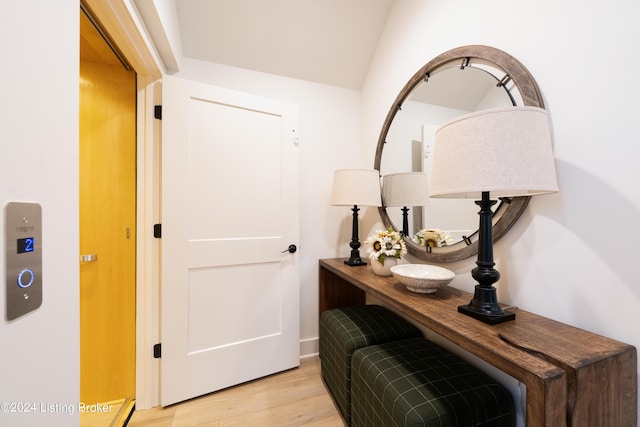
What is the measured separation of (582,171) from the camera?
2.79 feet

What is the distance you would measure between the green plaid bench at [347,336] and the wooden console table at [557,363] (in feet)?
1.87

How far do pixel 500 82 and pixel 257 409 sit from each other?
7.24 ft

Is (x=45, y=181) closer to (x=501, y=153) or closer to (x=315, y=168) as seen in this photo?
(x=501, y=153)

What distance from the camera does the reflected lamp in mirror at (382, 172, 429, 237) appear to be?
154cm

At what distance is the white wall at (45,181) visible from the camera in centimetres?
47

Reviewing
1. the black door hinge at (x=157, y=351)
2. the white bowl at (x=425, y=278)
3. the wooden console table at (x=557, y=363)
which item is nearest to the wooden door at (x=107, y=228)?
the black door hinge at (x=157, y=351)

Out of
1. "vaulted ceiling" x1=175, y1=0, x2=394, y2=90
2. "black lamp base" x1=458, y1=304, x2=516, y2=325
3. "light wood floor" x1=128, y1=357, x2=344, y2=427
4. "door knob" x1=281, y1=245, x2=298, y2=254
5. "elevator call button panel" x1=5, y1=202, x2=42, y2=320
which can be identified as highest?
"vaulted ceiling" x1=175, y1=0, x2=394, y2=90

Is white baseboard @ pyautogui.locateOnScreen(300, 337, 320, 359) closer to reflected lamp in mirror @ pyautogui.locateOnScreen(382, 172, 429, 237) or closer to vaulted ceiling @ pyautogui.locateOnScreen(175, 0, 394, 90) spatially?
reflected lamp in mirror @ pyautogui.locateOnScreen(382, 172, 429, 237)

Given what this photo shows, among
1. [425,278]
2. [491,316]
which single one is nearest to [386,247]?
[425,278]

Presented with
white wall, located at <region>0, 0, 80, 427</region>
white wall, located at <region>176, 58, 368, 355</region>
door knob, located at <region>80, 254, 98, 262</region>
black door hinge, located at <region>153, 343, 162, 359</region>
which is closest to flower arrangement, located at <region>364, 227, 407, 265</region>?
white wall, located at <region>176, 58, 368, 355</region>

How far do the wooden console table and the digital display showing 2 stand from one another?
115 centimetres

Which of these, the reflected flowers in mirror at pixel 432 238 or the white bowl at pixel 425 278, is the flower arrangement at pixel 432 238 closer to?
the reflected flowers in mirror at pixel 432 238

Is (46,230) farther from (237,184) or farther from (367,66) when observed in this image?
(367,66)

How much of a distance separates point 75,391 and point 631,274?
165 centimetres
